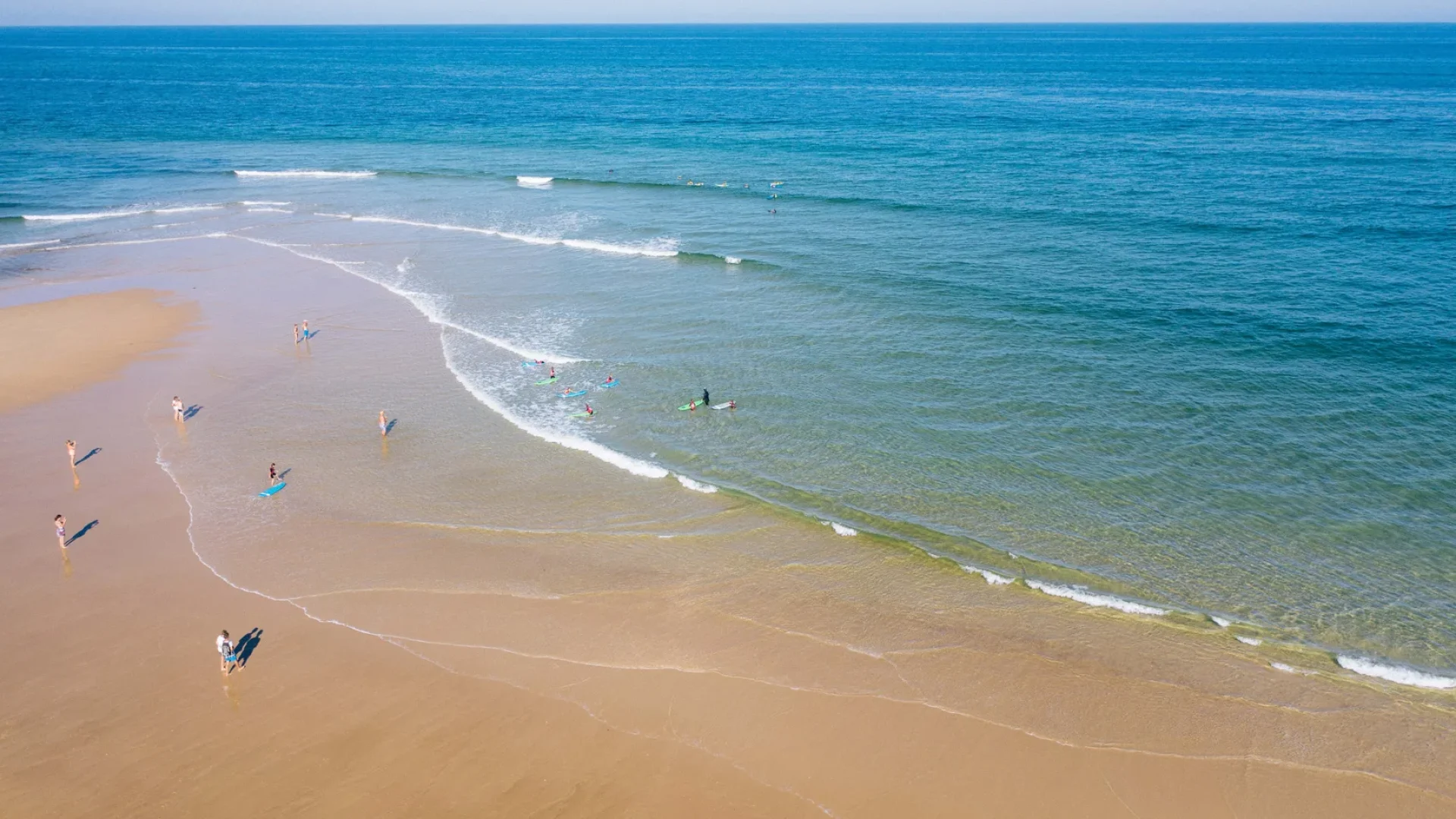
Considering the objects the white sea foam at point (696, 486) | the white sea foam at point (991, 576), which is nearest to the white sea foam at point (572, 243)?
the white sea foam at point (696, 486)

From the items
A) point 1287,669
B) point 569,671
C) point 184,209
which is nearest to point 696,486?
point 569,671

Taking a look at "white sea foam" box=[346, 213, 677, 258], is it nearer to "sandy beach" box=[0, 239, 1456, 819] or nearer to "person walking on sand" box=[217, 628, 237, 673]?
"sandy beach" box=[0, 239, 1456, 819]

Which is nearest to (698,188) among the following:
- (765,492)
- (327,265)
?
(327,265)

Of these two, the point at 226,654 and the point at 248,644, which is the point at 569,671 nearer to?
the point at 226,654

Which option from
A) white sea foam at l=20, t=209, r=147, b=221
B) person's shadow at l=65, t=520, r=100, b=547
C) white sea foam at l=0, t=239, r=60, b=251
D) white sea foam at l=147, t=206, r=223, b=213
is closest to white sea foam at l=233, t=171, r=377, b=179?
white sea foam at l=147, t=206, r=223, b=213

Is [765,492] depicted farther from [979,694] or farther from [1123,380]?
[1123,380]

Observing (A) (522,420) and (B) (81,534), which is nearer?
(B) (81,534)

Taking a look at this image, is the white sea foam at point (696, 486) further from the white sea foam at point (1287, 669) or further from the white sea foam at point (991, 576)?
the white sea foam at point (1287, 669)

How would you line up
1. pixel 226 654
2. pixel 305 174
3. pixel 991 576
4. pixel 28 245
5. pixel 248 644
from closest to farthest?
pixel 226 654 → pixel 248 644 → pixel 991 576 → pixel 28 245 → pixel 305 174
